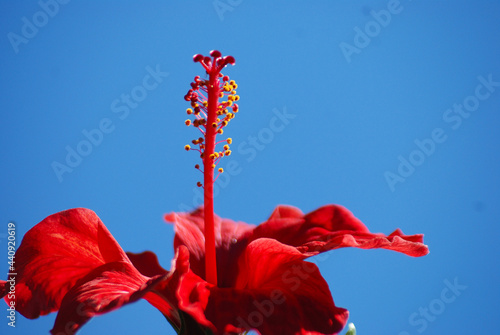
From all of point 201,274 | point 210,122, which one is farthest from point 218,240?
point 210,122

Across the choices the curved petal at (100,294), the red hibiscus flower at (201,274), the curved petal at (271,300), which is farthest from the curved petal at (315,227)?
the curved petal at (100,294)

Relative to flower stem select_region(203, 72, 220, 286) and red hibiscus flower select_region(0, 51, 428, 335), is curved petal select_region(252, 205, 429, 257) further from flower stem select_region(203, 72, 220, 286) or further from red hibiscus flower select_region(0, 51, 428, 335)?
flower stem select_region(203, 72, 220, 286)

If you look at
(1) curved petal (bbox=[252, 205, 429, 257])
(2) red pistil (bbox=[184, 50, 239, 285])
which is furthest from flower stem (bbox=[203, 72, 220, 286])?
(1) curved petal (bbox=[252, 205, 429, 257])

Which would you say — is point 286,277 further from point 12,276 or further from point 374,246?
point 12,276

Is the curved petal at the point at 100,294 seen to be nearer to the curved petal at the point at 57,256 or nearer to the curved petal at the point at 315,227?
the curved petal at the point at 57,256

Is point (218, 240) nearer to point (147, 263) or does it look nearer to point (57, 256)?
point (147, 263)

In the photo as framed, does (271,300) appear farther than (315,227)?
No
